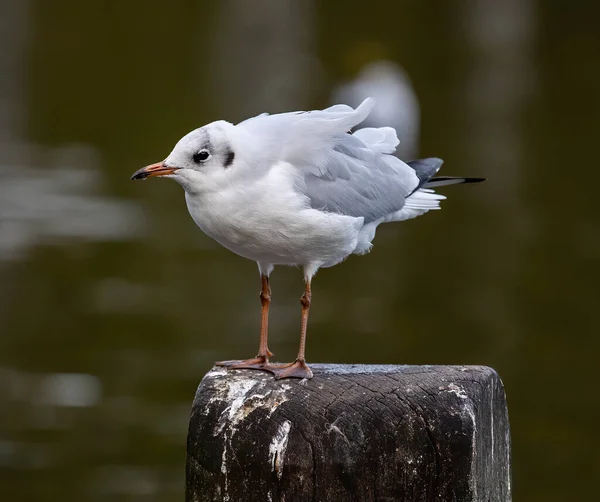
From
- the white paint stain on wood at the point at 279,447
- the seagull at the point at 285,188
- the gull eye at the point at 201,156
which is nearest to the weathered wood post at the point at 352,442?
the white paint stain on wood at the point at 279,447

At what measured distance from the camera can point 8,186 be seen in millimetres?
13711

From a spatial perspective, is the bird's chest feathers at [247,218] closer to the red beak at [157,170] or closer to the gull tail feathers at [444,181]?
the red beak at [157,170]

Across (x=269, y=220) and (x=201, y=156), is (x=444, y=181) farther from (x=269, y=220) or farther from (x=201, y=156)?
(x=201, y=156)

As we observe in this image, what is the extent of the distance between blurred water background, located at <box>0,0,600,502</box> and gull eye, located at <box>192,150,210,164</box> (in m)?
3.39

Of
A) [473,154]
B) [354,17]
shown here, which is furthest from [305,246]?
[354,17]

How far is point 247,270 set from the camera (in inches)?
421

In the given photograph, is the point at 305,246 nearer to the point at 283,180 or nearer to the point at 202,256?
the point at 283,180

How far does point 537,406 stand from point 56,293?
389cm

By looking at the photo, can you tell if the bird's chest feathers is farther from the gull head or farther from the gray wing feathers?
the gray wing feathers

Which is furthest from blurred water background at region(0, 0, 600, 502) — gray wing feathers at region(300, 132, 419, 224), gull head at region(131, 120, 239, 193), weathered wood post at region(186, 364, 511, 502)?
weathered wood post at region(186, 364, 511, 502)

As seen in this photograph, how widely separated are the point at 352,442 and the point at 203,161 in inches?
43.2

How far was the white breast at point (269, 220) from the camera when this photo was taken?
3902 millimetres

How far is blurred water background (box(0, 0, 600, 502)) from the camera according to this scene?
7.67 metres

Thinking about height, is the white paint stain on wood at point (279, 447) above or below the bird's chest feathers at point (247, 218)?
below
